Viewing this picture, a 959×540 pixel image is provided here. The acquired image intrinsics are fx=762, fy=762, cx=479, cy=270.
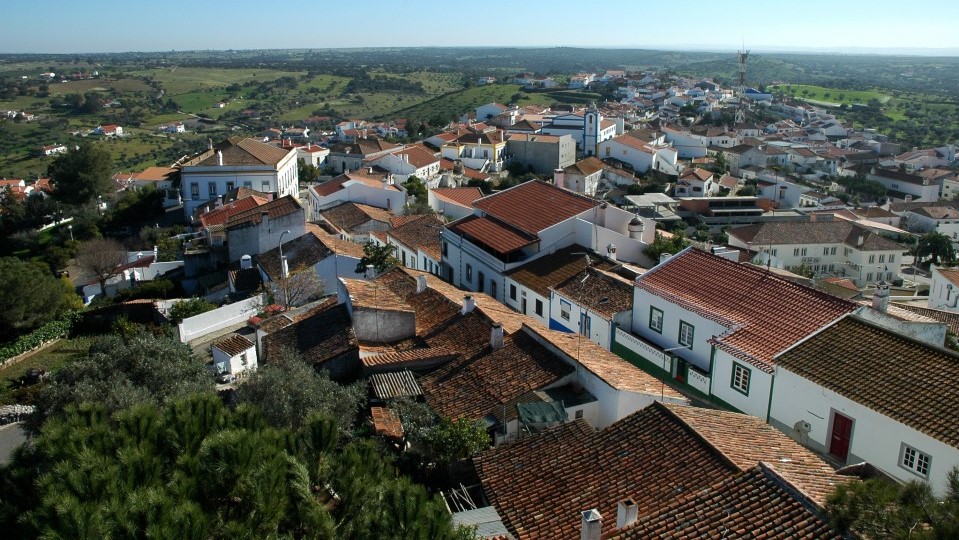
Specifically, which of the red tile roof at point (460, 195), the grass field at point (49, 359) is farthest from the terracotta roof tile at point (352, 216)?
the grass field at point (49, 359)

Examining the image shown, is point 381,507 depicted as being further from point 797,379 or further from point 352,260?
point 352,260

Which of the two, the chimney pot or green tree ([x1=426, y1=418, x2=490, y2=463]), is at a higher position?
the chimney pot

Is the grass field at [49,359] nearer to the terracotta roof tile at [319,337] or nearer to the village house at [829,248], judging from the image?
the terracotta roof tile at [319,337]

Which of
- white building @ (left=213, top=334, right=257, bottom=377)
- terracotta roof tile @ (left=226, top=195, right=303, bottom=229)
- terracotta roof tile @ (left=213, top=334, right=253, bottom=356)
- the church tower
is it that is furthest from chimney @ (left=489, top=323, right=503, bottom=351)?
the church tower

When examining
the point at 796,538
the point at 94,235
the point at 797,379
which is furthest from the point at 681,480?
the point at 94,235

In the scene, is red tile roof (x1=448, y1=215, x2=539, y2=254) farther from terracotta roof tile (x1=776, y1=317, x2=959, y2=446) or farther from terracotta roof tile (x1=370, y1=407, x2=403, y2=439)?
terracotta roof tile (x1=776, y1=317, x2=959, y2=446)

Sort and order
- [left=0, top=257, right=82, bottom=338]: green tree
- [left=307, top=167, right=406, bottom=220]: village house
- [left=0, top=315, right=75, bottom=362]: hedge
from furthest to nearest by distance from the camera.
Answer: [left=307, top=167, right=406, bottom=220]: village house, [left=0, top=257, right=82, bottom=338]: green tree, [left=0, top=315, right=75, bottom=362]: hedge
